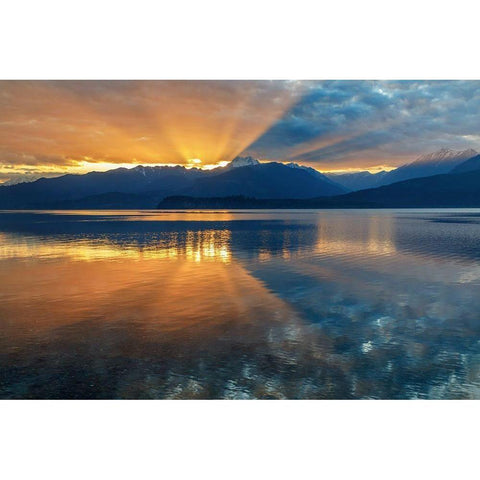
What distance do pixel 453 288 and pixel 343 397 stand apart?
57.2ft

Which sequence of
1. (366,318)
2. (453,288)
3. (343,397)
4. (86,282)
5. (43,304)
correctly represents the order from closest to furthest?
(343,397)
(366,318)
(43,304)
(453,288)
(86,282)

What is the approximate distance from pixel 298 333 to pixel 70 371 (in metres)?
9.10

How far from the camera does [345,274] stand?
32.2 meters

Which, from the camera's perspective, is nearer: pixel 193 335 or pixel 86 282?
Result: pixel 193 335

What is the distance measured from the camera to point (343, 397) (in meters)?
12.9

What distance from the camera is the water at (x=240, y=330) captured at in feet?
44.4

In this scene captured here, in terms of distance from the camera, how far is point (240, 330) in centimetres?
1852

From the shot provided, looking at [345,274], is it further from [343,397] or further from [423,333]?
[343,397]

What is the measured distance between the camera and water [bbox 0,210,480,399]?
13523mm

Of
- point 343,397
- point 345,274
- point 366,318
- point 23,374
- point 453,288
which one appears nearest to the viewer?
point 343,397

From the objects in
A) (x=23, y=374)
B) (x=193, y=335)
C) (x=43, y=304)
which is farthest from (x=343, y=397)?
(x=43, y=304)

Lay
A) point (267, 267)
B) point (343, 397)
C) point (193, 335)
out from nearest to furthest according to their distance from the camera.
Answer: point (343, 397)
point (193, 335)
point (267, 267)

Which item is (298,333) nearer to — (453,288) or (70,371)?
(70,371)

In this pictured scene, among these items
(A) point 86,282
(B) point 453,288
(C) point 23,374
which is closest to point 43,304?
(A) point 86,282
